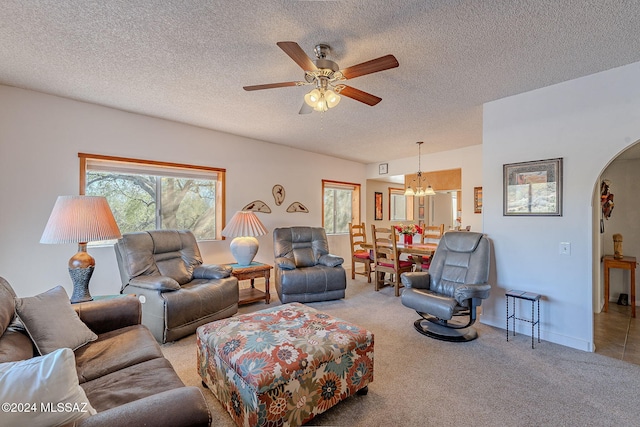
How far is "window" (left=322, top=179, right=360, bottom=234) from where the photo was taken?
6406 millimetres

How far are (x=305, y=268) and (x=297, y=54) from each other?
10.1 feet

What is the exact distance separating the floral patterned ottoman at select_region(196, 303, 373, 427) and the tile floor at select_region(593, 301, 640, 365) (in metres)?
2.42

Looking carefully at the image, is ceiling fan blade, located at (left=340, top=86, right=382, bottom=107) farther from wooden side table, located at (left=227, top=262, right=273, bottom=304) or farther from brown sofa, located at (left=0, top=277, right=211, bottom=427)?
wooden side table, located at (left=227, top=262, right=273, bottom=304)

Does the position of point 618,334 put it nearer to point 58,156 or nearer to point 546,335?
point 546,335

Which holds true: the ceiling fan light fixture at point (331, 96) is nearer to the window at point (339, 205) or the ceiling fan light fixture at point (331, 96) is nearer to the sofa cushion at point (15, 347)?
the sofa cushion at point (15, 347)

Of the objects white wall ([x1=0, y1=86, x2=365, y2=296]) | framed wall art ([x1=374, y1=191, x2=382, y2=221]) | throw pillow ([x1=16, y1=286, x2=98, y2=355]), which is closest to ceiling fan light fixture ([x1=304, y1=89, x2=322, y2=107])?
white wall ([x1=0, y1=86, x2=365, y2=296])

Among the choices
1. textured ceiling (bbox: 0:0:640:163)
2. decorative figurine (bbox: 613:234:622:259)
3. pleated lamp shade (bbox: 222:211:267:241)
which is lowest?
decorative figurine (bbox: 613:234:622:259)

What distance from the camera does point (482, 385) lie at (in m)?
2.08

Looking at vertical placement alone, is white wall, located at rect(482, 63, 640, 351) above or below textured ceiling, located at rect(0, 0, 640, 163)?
below

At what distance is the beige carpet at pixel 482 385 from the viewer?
5.75 feet

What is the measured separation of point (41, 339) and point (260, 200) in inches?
142

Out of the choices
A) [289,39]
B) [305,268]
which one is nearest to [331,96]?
[289,39]

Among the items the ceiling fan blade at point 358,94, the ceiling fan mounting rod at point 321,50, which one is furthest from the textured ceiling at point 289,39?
the ceiling fan blade at point 358,94

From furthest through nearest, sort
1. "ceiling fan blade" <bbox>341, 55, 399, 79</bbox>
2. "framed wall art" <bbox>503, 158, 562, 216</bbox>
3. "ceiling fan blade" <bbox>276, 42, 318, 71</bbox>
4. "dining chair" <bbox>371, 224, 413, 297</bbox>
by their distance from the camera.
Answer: "dining chair" <bbox>371, 224, 413, 297</bbox> < "framed wall art" <bbox>503, 158, 562, 216</bbox> < "ceiling fan blade" <bbox>341, 55, 399, 79</bbox> < "ceiling fan blade" <bbox>276, 42, 318, 71</bbox>
